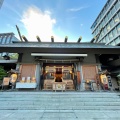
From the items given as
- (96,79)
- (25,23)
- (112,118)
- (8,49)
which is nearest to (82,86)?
(96,79)

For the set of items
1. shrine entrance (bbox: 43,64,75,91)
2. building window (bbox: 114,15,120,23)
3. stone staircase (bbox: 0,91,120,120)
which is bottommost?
stone staircase (bbox: 0,91,120,120)

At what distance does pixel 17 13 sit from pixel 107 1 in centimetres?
2882

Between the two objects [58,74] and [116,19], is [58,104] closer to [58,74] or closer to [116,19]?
[58,74]

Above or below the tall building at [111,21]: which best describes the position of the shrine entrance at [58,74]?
below

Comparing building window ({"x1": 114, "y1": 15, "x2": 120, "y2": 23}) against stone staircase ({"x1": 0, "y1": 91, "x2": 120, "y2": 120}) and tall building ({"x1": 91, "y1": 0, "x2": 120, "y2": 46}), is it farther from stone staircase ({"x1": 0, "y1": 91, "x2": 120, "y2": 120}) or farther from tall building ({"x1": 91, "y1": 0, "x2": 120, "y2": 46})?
stone staircase ({"x1": 0, "y1": 91, "x2": 120, "y2": 120})

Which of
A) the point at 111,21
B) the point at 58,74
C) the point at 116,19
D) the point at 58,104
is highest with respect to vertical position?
the point at 111,21

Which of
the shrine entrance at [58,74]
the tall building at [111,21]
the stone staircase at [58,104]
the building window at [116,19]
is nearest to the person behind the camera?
the stone staircase at [58,104]

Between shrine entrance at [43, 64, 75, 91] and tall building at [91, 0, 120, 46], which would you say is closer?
shrine entrance at [43, 64, 75, 91]

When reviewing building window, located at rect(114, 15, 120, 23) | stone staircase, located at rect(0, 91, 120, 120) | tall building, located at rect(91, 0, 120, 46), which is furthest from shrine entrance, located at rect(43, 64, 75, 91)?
building window, located at rect(114, 15, 120, 23)

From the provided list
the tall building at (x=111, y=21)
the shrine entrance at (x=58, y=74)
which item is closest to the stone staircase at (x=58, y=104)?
the shrine entrance at (x=58, y=74)

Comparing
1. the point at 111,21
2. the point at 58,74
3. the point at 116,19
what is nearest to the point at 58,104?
the point at 58,74

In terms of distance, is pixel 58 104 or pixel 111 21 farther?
pixel 111 21

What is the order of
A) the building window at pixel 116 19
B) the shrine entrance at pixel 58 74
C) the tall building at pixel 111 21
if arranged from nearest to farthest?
the shrine entrance at pixel 58 74 → the building window at pixel 116 19 → the tall building at pixel 111 21

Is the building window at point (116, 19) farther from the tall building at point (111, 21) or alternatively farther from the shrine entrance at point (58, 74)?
the shrine entrance at point (58, 74)
